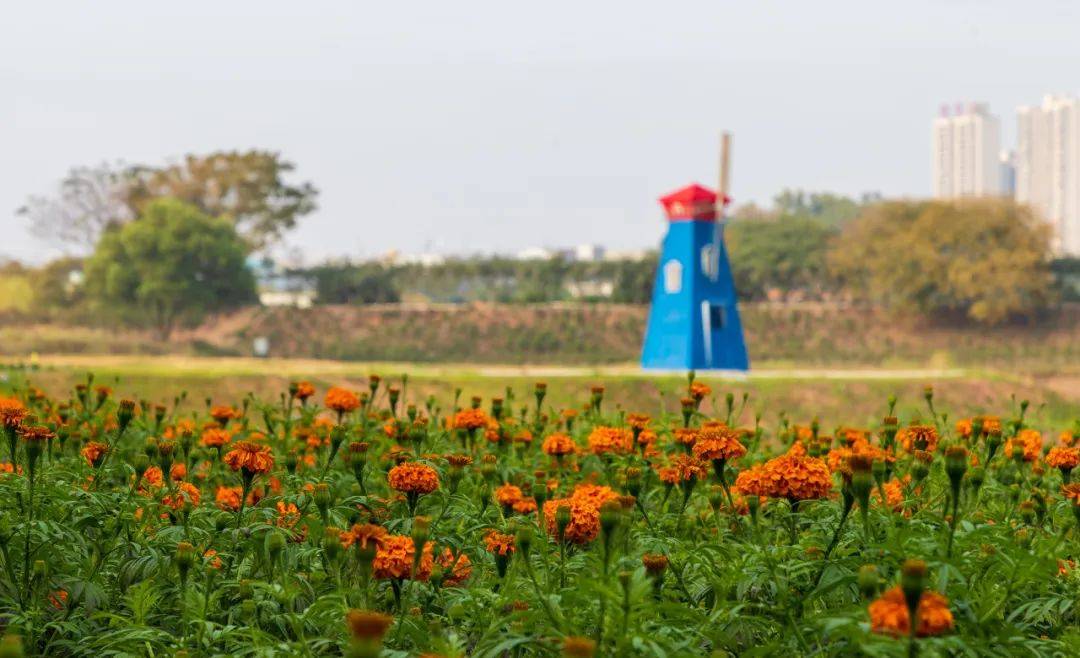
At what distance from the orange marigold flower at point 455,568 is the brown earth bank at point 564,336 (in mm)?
32688

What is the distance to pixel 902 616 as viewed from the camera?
77.7 inches

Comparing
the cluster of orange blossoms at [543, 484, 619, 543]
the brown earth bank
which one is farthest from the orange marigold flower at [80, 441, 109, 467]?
the brown earth bank

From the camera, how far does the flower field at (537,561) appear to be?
8.09 ft

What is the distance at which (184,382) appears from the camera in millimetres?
21984

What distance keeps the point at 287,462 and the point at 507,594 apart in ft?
4.21

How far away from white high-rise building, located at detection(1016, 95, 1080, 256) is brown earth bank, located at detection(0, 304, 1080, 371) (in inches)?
3194

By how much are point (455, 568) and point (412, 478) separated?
350mm

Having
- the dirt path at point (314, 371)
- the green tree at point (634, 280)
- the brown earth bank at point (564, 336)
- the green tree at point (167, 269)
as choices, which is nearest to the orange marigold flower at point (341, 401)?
the dirt path at point (314, 371)

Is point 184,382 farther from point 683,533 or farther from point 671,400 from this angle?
point 683,533

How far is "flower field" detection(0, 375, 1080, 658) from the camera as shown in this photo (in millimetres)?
2465

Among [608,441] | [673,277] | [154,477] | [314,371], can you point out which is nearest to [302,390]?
[154,477]

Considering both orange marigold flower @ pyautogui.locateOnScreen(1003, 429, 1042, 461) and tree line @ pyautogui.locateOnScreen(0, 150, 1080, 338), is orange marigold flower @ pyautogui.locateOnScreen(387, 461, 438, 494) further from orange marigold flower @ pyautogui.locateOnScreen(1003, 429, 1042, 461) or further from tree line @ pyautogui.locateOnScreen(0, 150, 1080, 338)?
Result: tree line @ pyautogui.locateOnScreen(0, 150, 1080, 338)

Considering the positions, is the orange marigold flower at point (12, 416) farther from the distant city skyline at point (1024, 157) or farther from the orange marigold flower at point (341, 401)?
the distant city skyline at point (1024, 157)

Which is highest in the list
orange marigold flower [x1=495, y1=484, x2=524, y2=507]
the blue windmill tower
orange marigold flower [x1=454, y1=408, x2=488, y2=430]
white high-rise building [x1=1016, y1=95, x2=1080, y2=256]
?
white high-rise building [x1=1016, y1=95, x2=1080, y2=256]
